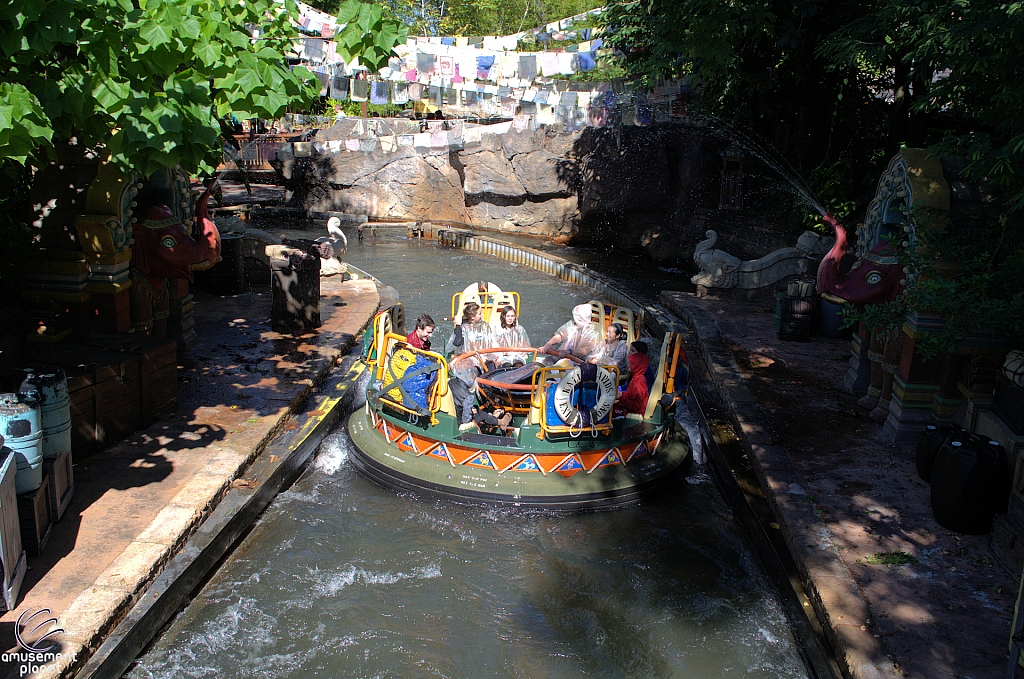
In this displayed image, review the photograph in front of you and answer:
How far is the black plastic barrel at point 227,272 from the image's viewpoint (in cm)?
1508

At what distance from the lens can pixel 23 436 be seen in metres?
6.38

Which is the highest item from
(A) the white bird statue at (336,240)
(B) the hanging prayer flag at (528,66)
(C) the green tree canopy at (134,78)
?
(B) the hanging prayer flag at (528,66)

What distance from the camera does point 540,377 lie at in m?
8.55

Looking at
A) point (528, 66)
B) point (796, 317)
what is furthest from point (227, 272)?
point (528, 66)

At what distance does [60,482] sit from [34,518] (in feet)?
2.46

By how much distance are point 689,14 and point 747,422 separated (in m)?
8.25

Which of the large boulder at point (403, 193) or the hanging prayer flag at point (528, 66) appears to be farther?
the hanging prayer flag at point (528, 66)

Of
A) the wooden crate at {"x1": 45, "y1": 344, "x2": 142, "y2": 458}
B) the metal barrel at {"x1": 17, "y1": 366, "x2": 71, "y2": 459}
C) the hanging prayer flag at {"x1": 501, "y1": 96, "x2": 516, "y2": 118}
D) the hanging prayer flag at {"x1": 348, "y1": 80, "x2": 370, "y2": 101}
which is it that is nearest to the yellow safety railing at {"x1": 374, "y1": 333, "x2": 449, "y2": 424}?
the wooden crate at {"x1": 45, "y1": 344, "x2": 142, "y2": 458}

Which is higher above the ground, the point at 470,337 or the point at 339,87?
the point at 339,87

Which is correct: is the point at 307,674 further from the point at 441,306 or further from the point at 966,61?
the point at 441,306

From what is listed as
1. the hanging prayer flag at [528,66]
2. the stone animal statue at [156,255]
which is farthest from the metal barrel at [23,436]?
the hanging prayer flag at [528,66]
